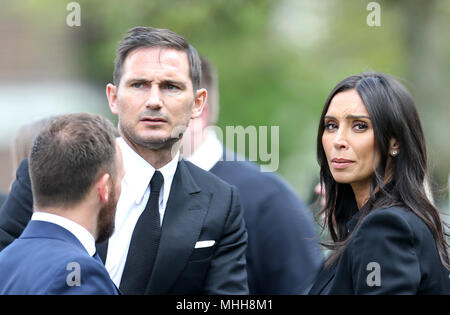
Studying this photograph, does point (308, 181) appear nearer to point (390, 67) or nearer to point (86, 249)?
point (390, 67)

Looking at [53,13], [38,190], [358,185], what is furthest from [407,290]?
[53,13]

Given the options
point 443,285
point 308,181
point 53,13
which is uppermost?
point 53,13

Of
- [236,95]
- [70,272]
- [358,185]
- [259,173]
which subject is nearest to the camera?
[70,272]

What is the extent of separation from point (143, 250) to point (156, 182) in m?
0.35

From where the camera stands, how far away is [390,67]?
1136 centimetres

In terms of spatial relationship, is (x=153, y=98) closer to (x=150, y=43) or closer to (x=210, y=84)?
(x=150, y=43)

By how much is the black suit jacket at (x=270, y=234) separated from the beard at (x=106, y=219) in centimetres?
167

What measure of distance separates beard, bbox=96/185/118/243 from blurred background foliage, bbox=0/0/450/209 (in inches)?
293

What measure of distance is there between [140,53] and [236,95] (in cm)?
726

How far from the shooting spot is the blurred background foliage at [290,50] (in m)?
10.8

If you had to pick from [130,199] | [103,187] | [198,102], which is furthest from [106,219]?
[198,102]

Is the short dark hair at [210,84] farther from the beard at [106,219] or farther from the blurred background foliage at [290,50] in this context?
the blurred background foliage at [290,50]

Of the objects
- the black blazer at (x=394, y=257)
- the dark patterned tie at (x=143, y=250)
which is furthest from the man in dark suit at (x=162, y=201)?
the black blazer at (x=394, y=257)

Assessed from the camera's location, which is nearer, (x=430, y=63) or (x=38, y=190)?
(x=38, y=190)
